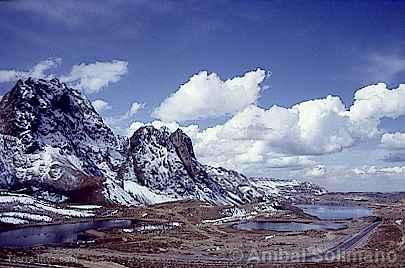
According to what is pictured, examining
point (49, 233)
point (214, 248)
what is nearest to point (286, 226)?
point (214, 248)

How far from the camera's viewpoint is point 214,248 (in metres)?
102

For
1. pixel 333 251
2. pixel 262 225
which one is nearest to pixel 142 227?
pixel 262 225

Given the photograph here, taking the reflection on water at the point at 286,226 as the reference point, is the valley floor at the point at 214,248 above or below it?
below

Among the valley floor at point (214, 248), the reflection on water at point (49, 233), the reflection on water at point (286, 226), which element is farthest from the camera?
the reflection on water at point (286, 226)

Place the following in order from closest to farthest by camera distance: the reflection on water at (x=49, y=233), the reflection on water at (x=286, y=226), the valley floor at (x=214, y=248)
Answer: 1. the valley floor at (x=214, y=248)
2. the reflection on water at (x=49, y=233)
3. the reflection on water at (x=286, y=226)

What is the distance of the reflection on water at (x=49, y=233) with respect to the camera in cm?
10493

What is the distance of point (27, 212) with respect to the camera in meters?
152

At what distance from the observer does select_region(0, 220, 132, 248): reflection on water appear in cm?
10493

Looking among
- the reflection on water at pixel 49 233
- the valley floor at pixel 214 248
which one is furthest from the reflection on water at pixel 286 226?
the reflection on water at pixel 49 233

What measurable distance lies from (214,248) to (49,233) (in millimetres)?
42571

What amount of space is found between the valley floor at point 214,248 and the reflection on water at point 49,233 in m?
4.84

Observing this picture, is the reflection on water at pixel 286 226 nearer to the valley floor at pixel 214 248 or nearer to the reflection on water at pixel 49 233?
the valley floor at pixel 214 248

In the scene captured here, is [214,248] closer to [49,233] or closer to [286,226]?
[49,233]

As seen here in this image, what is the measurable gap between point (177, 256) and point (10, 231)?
2132 inches
